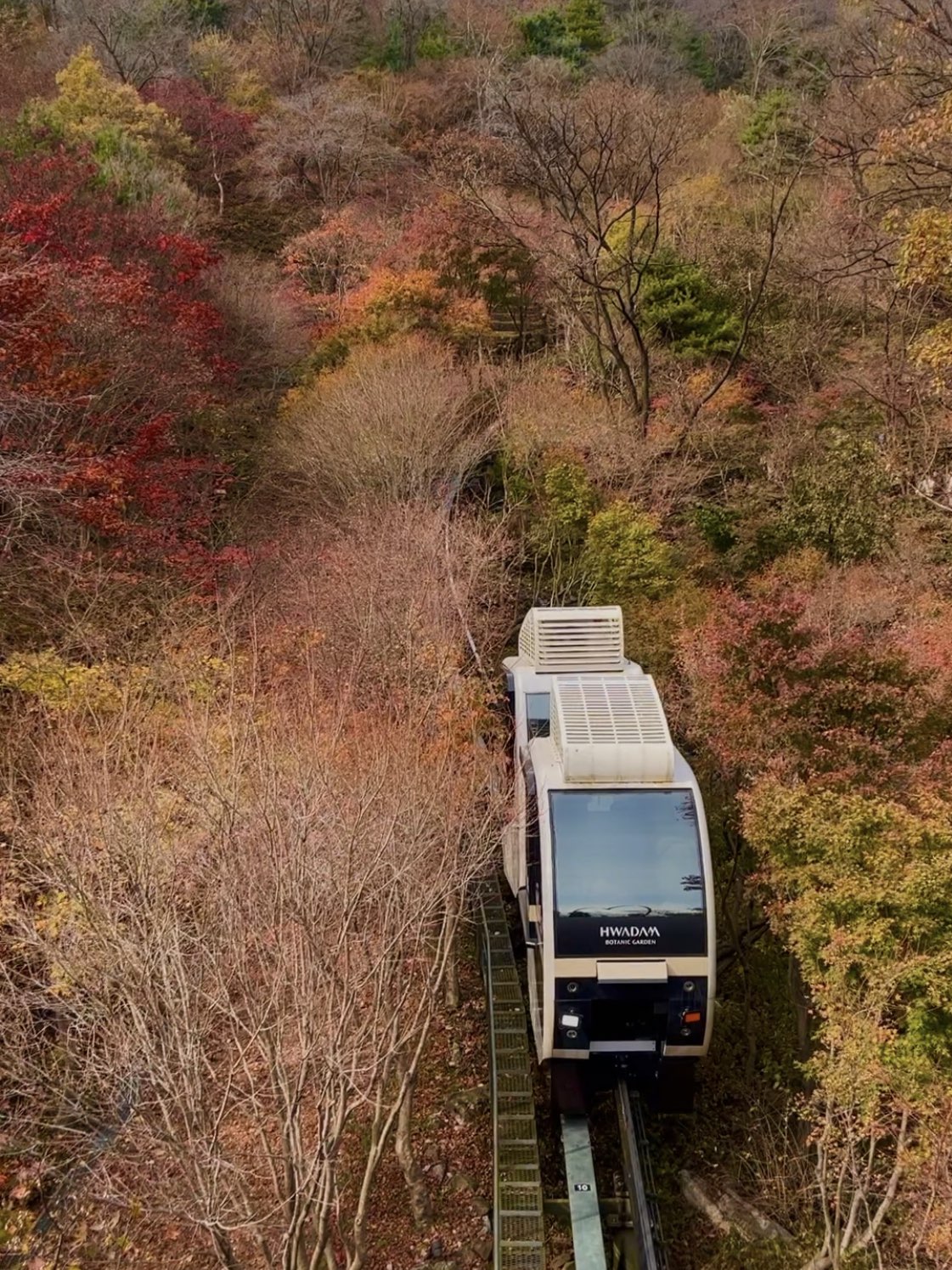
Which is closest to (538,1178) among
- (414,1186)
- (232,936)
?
(414,1186)

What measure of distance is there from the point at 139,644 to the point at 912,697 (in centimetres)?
1106

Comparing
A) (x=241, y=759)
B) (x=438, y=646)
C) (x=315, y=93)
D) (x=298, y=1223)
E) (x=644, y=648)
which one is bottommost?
(x=644, y=648)

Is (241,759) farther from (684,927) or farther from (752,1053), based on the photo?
(752,1053)

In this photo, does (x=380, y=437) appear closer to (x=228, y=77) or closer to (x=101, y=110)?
(x=101, y=110)

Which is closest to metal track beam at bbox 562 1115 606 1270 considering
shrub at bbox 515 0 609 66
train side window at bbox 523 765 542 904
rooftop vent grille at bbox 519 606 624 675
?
train side window at bbox 523 765 542 904

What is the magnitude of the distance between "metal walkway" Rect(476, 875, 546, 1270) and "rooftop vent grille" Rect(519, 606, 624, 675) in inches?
146

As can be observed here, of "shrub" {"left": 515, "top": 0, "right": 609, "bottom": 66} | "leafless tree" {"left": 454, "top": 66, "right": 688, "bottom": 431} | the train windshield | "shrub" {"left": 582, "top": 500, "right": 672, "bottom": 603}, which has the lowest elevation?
"shrub" {"left": 582, "top": 500, "right": 672, "bottom": 603}

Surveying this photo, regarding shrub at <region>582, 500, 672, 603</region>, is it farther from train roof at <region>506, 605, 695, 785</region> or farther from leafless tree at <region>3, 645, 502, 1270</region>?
leafless tree at <region>3, 645, 502, 1270</region>

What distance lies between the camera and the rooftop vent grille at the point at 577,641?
13445 mm

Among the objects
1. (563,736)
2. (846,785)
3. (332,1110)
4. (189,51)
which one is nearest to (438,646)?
(563,736)

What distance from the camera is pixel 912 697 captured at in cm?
1041

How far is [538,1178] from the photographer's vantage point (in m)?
9.11

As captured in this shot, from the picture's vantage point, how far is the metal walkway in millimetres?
8477

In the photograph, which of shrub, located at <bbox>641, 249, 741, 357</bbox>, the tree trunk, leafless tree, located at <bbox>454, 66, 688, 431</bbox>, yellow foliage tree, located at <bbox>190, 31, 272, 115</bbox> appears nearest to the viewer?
the tree trunk
